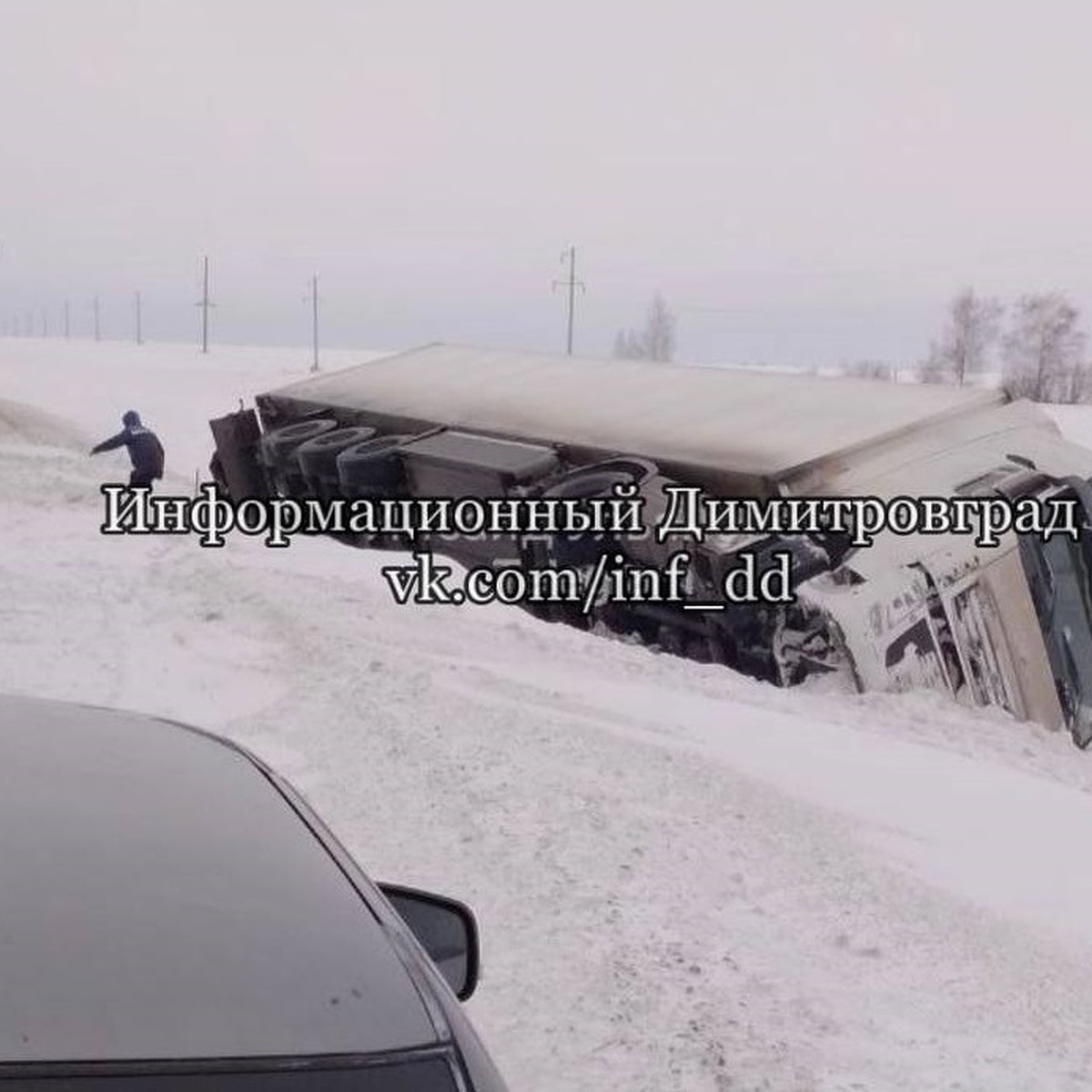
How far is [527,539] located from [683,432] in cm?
139

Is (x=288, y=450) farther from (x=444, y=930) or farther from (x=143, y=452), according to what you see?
(x=444, y=930)

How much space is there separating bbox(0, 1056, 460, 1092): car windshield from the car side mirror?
74 centimetres

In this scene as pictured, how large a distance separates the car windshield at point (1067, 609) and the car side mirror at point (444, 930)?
266 inches

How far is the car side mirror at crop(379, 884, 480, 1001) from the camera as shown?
203 centimetres

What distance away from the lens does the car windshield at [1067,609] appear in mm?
8180

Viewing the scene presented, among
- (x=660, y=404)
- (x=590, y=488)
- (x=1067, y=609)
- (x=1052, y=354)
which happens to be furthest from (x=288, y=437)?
(x=1052, y=354)

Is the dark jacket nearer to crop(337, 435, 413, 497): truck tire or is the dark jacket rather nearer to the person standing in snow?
the person standing in snow

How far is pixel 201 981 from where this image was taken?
52.1 inches

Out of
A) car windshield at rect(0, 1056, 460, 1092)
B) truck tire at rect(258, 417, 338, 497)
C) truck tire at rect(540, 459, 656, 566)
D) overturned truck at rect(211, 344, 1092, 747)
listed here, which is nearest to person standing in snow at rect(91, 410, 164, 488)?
truck tire at rect(258, 417, 338, 497)

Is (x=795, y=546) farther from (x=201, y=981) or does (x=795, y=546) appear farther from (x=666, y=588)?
(x=201, y=981)

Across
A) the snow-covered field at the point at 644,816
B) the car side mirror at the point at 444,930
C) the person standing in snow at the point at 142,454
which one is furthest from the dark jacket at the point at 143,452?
the car side mirror at the point at 444,930

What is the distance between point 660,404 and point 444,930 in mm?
8768

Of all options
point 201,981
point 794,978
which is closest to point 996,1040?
point 794,978

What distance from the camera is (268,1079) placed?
1.18m
